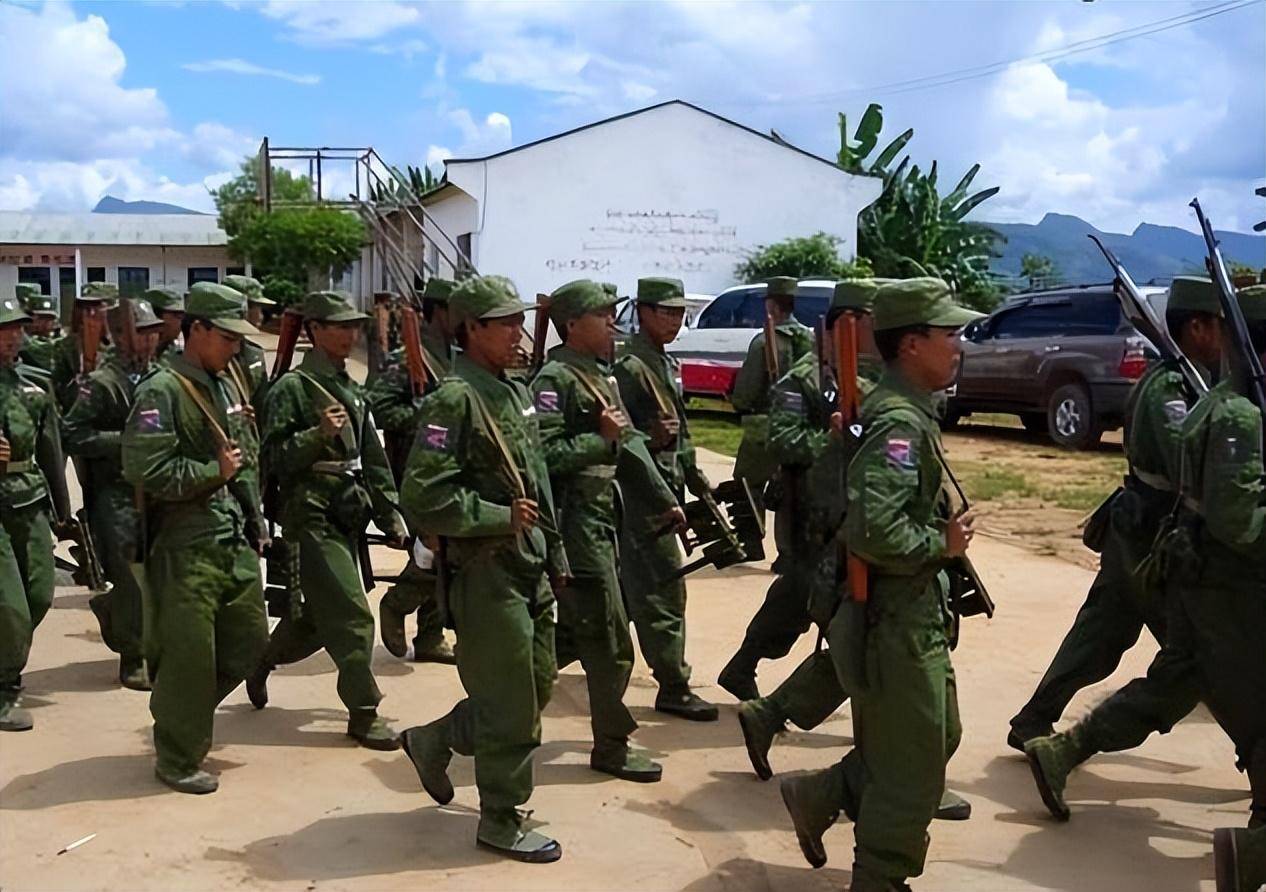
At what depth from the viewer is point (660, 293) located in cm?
693

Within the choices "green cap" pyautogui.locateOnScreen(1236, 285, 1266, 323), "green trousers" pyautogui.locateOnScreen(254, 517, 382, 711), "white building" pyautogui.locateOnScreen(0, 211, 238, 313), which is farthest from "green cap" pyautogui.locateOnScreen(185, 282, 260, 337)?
"white building" pyautogui.locateOnScreen(0, 211, 238, 313)

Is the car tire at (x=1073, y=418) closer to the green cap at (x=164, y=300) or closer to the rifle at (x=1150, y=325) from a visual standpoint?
the rifle at (x=1150, y=325)

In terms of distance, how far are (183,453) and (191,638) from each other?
0.75 meters

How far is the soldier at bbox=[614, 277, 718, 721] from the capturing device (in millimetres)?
6742

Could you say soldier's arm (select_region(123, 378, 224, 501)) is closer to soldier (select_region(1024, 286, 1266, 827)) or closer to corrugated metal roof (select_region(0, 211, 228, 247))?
soldier (select_region(1024, 286, 1266, 827))

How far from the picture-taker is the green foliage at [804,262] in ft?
90.8

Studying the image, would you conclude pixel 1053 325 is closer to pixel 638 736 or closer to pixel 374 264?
pixel 638 736

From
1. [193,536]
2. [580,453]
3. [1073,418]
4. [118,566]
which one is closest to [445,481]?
[580,453]

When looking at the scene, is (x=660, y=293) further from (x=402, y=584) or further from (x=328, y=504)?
(x=402, y=584)

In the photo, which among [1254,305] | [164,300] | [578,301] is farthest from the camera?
[164,300]

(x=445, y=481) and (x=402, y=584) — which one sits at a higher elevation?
(x=445, y=481)

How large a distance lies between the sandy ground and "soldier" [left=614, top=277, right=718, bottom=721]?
0.84ft

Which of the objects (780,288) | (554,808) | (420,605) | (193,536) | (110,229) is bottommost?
(554,808)

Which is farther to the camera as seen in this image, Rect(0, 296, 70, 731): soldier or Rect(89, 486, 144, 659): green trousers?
Rect(89, 486, 144, 659): green trousers
